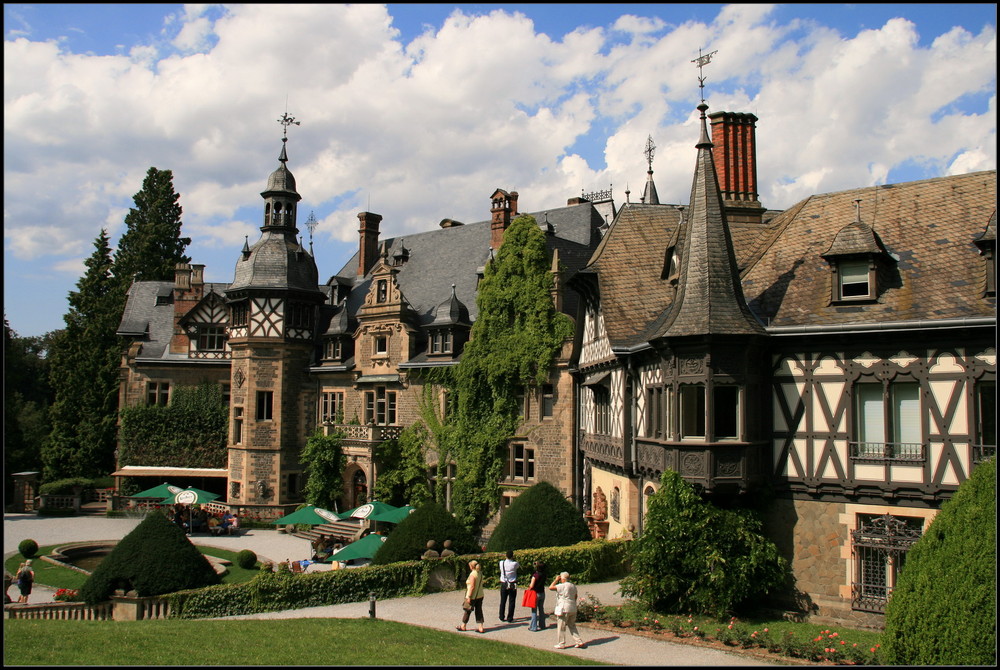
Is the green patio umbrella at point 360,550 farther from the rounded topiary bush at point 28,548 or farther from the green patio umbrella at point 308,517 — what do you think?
the rounded topiary bush at point 28,548

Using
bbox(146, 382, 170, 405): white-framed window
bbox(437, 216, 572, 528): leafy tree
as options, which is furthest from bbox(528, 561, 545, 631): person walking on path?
bbox(146, 382, 170, 405): white-framed window

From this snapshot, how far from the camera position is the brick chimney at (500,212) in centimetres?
3481

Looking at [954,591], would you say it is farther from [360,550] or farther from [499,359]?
[499,359]

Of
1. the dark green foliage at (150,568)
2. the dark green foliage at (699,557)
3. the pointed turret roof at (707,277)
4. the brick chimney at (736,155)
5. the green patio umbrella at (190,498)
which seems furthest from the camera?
the green patio umbrella at (190,498)

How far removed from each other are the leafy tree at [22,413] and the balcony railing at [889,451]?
3491 cm

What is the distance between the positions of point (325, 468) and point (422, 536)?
16231 millimetres

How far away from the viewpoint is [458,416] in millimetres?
31781

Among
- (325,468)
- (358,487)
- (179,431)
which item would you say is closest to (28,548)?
(325,468)

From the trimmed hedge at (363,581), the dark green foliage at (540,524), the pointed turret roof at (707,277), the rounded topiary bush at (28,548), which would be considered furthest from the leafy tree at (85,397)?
the pointed turret roof at (707,277)

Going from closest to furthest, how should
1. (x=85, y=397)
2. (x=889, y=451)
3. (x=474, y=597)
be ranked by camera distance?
1. (x=474, y=597)
2. (x=889, y=451)
3. (x=85, y=397)

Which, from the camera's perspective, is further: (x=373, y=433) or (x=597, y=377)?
(x=373, y=433)

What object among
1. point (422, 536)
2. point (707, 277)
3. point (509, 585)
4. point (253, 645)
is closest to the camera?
point (253, 645)

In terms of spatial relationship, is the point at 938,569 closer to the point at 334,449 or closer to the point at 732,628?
the point at 732,628

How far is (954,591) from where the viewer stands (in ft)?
40.1
